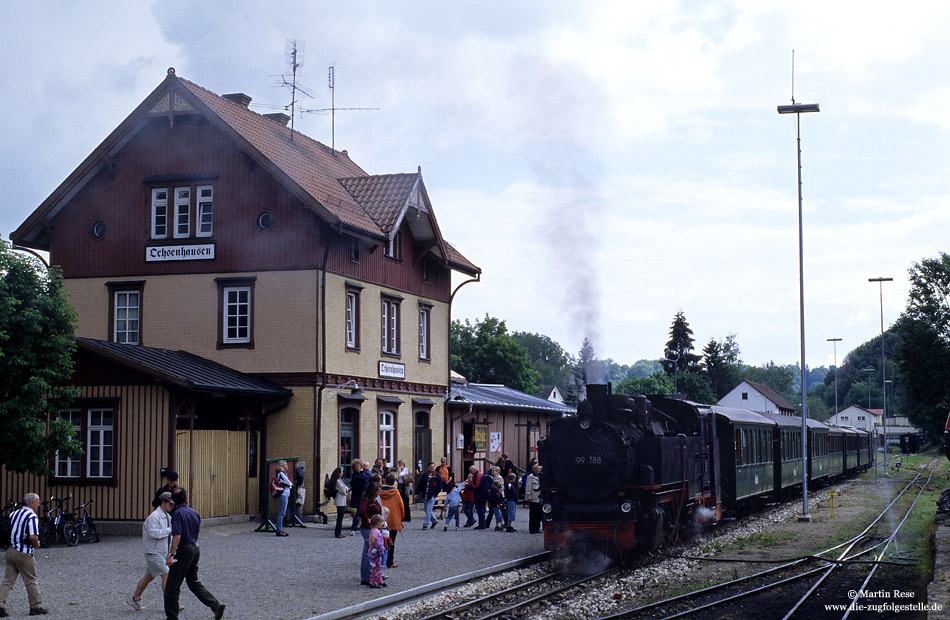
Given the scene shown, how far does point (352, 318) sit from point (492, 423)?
1012 centimetres

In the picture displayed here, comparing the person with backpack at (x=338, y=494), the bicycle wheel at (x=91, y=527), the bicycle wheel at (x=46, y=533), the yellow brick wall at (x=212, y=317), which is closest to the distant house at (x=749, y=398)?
the yellow brick wall at (x=212, y=317)

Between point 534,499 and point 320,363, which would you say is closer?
point 534,499

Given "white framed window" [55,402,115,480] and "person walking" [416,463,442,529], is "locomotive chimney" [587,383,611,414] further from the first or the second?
"white framed window" [55,402,115,480]

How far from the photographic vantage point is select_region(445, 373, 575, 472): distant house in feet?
107

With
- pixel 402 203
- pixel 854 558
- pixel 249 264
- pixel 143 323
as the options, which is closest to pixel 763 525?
pixel 854 558

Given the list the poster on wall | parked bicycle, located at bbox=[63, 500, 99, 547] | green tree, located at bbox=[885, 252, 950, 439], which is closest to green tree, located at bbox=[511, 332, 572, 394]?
green tree, located at bbox=[885, 252, 950, 439]

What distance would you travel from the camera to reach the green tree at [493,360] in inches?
3105

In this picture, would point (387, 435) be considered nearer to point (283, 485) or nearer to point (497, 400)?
point (283, 485)

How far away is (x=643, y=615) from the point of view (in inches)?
504

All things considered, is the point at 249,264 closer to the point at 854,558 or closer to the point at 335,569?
the point at 335,569

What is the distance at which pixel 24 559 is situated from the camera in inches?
477

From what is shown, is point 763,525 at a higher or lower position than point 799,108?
lower

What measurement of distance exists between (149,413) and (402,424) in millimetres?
8972

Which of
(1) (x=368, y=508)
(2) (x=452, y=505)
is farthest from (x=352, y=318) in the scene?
(1) (x=368, y=508)
